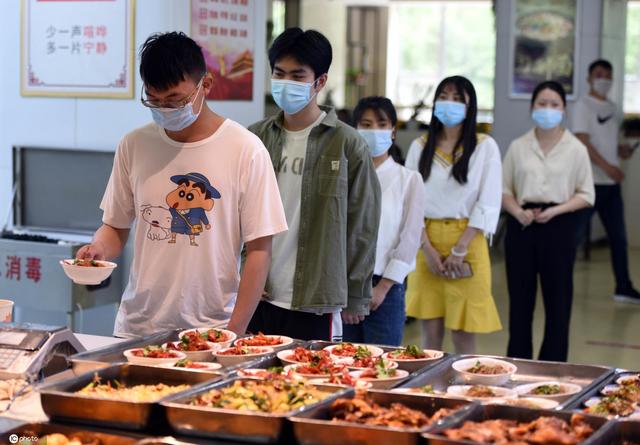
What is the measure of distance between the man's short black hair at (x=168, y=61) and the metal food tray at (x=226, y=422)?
1122mm

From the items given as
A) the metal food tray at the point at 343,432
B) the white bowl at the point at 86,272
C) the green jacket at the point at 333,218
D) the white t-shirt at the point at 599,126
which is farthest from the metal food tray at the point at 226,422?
the white t-shirt at the point at 599,126

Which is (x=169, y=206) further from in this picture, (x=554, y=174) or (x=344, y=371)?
(x=554, y=174)

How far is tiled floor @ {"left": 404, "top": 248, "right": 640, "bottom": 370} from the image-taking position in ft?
21.9

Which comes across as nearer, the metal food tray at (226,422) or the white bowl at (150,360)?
the metal food tray at (226,422)

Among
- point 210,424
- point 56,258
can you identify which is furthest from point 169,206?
point 56,258

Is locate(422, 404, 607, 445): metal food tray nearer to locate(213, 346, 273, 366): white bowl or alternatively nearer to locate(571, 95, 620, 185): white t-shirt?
locate(213, 346, 273, 366): white bowl

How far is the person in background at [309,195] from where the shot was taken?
3.65 meters

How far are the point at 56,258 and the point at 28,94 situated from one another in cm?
118

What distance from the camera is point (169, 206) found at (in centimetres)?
312

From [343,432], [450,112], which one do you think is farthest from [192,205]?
[450,112]

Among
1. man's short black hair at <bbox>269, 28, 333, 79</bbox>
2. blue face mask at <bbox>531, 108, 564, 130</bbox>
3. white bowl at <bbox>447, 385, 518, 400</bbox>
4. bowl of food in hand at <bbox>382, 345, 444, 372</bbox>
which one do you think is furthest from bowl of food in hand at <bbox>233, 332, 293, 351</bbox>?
blue face mask at <bbox>531, 108, 564, 130</bbox>

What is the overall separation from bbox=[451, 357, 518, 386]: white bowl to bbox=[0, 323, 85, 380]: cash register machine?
1011 mm

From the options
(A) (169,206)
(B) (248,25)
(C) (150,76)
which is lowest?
(A) (169,206)

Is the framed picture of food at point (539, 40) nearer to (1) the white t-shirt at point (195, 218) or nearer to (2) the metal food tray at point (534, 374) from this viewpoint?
(1) the white t-shirt at point (195, 218)
